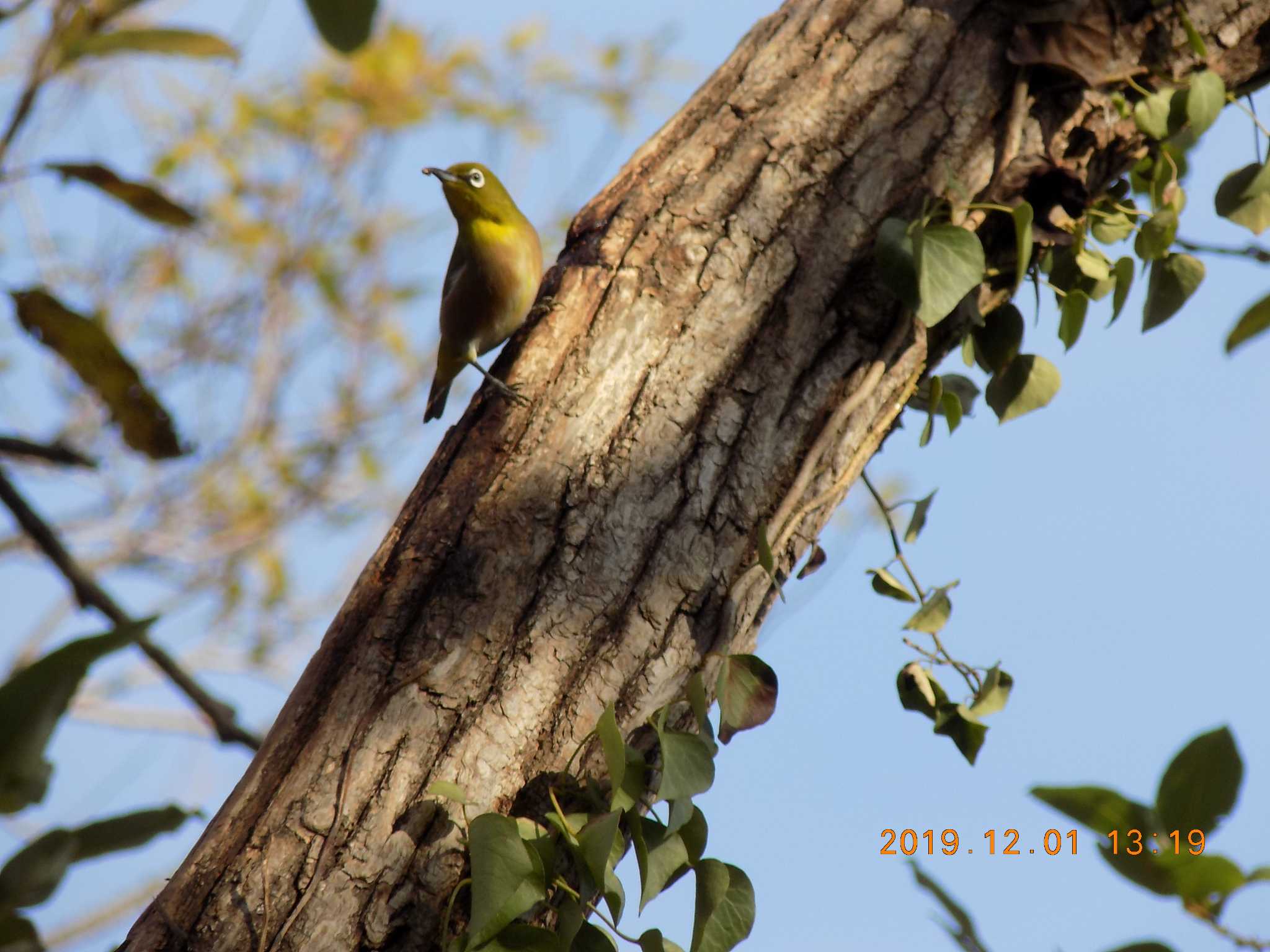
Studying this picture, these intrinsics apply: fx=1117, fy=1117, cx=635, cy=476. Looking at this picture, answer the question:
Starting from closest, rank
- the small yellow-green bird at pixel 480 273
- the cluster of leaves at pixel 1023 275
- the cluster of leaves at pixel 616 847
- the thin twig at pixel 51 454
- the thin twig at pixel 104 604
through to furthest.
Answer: the thin twig at pixel 51 454 → the thin twig at pixel 104 604 → the cluster of leaves at pixel 616 847 → the cluster of leaves at pixel 1023 275 → the small yellow-green bird at pixel 480 273

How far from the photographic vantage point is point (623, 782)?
1.50m

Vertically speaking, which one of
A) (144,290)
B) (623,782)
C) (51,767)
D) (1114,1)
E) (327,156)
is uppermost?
(327,156)

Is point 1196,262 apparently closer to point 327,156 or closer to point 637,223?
point 637,223

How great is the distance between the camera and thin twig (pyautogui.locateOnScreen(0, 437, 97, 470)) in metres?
0.76

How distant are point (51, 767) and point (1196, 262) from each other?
2.04m

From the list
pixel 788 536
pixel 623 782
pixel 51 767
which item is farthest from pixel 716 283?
pixel 51 767

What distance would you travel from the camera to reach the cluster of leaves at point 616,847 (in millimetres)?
1421

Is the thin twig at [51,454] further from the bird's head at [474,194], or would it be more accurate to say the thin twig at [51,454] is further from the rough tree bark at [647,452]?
the bird's head at [474,194]

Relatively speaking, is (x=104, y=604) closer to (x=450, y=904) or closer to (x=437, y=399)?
(x=450, y=904)

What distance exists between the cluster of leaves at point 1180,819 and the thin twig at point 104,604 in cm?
75

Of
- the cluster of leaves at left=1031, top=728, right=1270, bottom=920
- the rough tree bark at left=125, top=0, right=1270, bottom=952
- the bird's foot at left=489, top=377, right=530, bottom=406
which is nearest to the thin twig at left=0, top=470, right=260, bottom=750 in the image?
the rough tree bark at left=125, top=0, right=1270, bottom=952

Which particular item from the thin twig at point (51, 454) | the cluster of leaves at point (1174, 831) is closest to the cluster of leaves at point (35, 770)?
the thin twig at point (51, 454)
